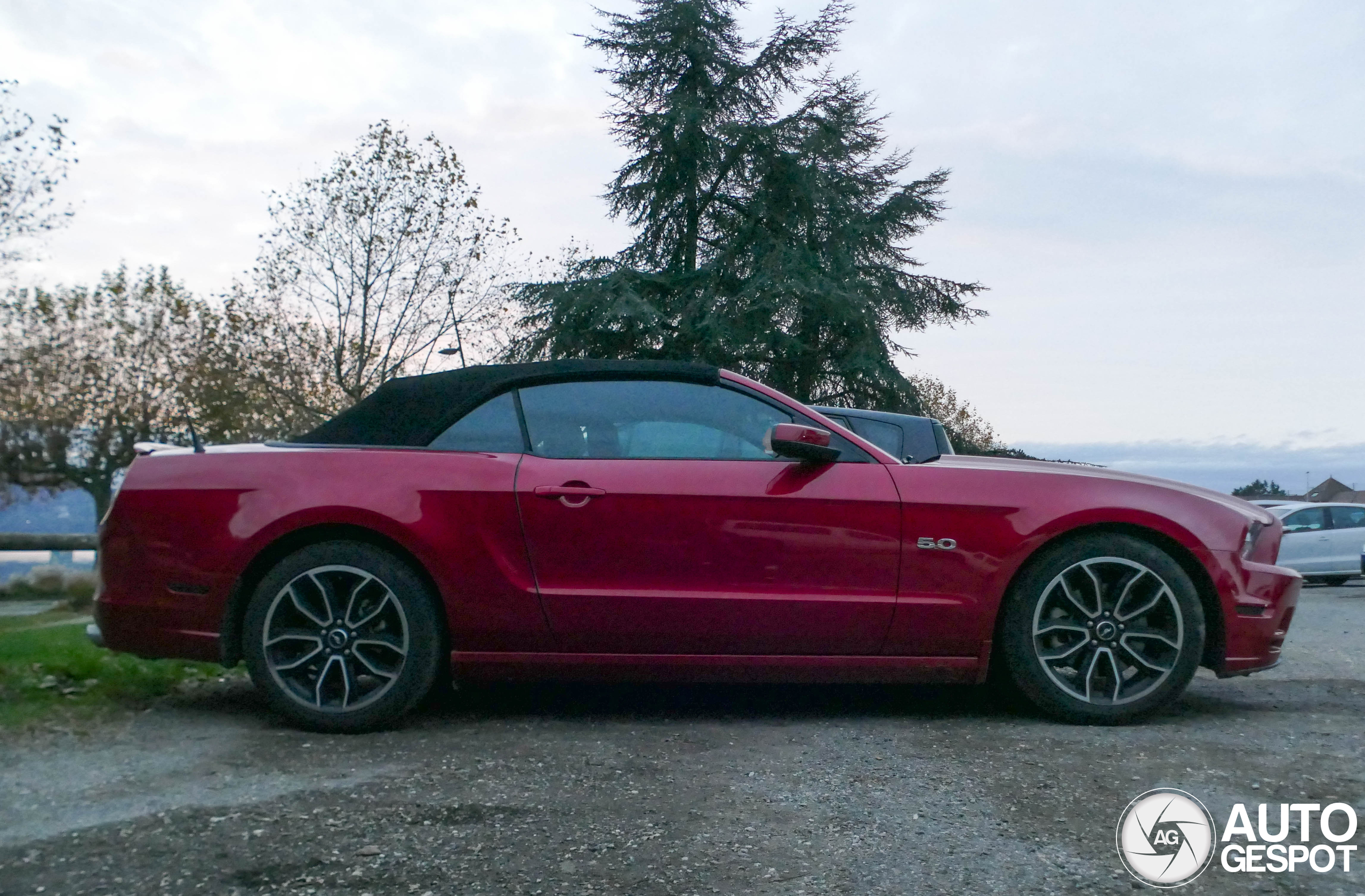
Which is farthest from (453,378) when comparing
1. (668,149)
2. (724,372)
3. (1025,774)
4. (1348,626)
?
(668,149)

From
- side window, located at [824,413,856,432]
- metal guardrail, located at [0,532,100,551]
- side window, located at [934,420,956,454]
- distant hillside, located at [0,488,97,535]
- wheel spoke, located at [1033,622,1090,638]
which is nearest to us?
wheel spoke, located at [1033,622,1090,638]

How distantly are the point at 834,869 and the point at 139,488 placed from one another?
319 cm

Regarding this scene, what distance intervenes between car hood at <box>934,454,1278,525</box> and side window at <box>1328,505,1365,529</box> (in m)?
16.6

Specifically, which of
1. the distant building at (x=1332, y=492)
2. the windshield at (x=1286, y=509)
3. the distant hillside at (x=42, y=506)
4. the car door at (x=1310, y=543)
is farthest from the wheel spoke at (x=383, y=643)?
the distant building at (x=1332, y=492)

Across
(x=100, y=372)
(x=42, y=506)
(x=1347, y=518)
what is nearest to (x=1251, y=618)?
(x=1347, y=518)

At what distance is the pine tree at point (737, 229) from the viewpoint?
25031 mm

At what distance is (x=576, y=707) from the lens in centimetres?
502

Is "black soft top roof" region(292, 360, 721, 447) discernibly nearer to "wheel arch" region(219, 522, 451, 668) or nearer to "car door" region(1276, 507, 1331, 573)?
"wheel arch" region(219, 522, 451, 668)

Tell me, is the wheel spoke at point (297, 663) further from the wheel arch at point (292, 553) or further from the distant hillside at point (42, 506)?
the distant hillside at point (42, 506)

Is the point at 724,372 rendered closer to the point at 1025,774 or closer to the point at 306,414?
the point at 1025,774

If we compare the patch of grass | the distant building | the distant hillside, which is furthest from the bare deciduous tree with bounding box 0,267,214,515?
the distant building

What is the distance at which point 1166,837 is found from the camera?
318 centimetres

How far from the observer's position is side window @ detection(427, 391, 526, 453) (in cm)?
464

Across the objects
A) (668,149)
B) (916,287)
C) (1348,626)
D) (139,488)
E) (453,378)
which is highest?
(668,149)
